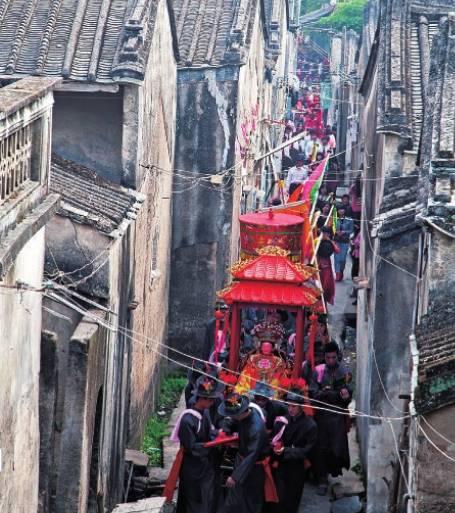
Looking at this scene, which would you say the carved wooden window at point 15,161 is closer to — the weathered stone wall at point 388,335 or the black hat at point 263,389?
the weathered stone wall at point 388,335

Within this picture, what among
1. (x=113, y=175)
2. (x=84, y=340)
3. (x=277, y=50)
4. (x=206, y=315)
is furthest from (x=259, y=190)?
(x=84, y=340)

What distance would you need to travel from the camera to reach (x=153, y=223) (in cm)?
2033

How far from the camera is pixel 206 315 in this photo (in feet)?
78.6

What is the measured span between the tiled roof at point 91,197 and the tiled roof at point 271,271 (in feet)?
7.16

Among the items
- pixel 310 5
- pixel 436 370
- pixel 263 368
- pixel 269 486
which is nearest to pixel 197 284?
pixel 263 368

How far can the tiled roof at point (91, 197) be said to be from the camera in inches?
599

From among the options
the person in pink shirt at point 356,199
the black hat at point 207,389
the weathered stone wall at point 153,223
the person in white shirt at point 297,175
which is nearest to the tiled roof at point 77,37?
the weathered stone wall at point 153,223

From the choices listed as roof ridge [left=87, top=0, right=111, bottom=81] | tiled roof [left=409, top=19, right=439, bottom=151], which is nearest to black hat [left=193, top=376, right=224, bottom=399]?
roof ridge [left=87, top=0, right=111, bottom=81]

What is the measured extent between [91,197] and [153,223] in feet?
13.8

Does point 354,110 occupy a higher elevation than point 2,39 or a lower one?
lower

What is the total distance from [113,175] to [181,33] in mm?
6005

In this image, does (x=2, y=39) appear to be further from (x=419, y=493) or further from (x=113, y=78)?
(x=419, y=493)

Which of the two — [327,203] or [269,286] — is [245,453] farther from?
[327,203]

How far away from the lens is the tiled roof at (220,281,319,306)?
61.4 ft
